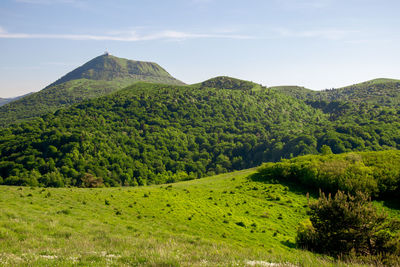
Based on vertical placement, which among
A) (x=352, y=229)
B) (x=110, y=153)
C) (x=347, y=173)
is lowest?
(x=110, y=153)

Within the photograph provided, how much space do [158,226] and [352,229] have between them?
57.8 feet

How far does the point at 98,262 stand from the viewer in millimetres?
8383

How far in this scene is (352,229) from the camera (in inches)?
669

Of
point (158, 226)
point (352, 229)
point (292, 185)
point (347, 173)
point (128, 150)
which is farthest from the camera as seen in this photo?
point (128, 150)

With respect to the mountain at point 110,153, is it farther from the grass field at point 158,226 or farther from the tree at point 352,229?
the tree at point 352,229

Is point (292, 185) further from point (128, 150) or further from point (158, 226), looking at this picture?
point (128, 150)

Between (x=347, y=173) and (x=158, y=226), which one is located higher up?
(x=347, y=173)

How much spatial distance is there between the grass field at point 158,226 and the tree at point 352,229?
4.22m

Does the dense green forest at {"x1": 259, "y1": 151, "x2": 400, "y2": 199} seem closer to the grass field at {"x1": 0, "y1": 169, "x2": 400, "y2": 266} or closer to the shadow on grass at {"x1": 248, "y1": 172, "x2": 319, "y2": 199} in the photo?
the shadow on grass at {"x1": 248, "y1": 172, "x2": 319, "y2": 199}

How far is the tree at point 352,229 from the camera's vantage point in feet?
52.7

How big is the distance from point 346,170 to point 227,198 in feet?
77.8

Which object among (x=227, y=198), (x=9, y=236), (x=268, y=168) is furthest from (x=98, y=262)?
(x=268, y=168)

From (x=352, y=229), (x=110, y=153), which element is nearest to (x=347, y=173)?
(x=352, y=229)

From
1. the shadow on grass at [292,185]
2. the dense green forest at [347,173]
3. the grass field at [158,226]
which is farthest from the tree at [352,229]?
the shadow on grass at [292,185]
